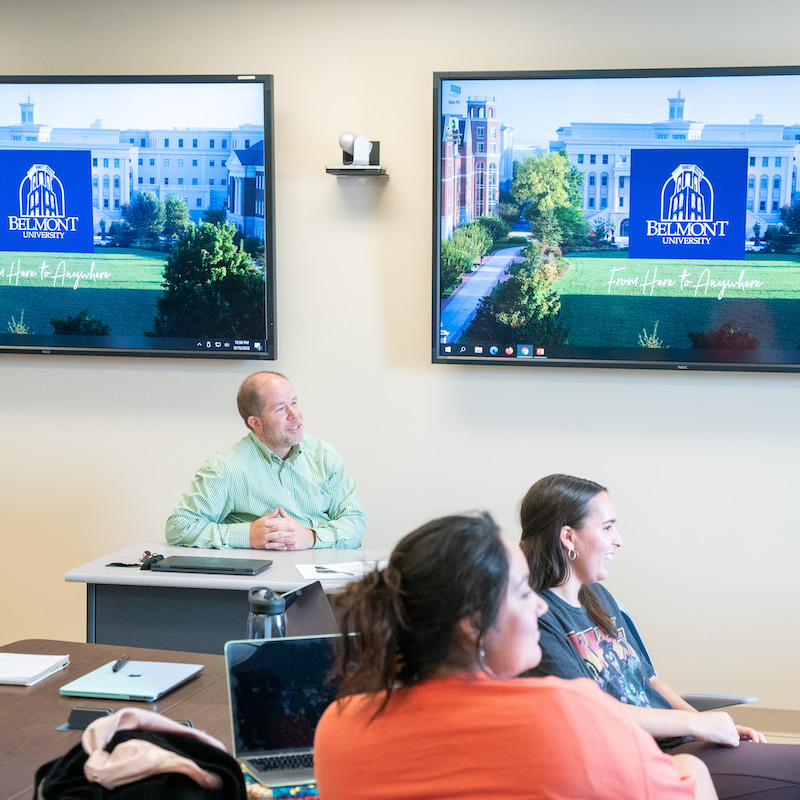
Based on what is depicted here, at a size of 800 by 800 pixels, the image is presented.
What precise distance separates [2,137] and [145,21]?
777 millimetres

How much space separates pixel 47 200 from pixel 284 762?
3.10 m

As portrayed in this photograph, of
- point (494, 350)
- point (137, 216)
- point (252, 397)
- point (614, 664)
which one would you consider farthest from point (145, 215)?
point (614, 664)

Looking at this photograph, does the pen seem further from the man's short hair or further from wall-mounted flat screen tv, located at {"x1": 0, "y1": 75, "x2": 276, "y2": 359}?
wall-mounted flat screen tv, located at {"x1": 0, "y1": 75, "x2": 276, "y2": 359}

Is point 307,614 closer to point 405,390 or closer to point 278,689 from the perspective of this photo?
point 278,689

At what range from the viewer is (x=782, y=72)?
11.5 ft

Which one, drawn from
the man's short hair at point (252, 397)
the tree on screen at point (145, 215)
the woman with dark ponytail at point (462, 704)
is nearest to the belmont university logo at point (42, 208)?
the tree on screen at point (145, 215)

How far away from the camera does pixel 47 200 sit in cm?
404

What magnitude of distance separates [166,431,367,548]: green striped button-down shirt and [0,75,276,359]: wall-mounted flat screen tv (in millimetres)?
631

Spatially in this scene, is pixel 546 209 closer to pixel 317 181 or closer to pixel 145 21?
pixel 317 181

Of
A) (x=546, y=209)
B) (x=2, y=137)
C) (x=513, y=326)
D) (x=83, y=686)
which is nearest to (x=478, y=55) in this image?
(x=546, y=209)

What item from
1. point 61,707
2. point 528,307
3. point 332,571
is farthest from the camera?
point 528,307

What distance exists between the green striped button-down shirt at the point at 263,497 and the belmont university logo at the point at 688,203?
4.74 ft

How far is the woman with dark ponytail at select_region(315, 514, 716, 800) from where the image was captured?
3.99ft

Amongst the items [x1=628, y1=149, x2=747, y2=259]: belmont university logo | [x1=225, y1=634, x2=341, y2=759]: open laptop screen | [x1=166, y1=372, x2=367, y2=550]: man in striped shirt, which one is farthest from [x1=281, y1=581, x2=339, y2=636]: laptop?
[x1=628, y1=149, x2=747, y2=259]: belmont university logo
